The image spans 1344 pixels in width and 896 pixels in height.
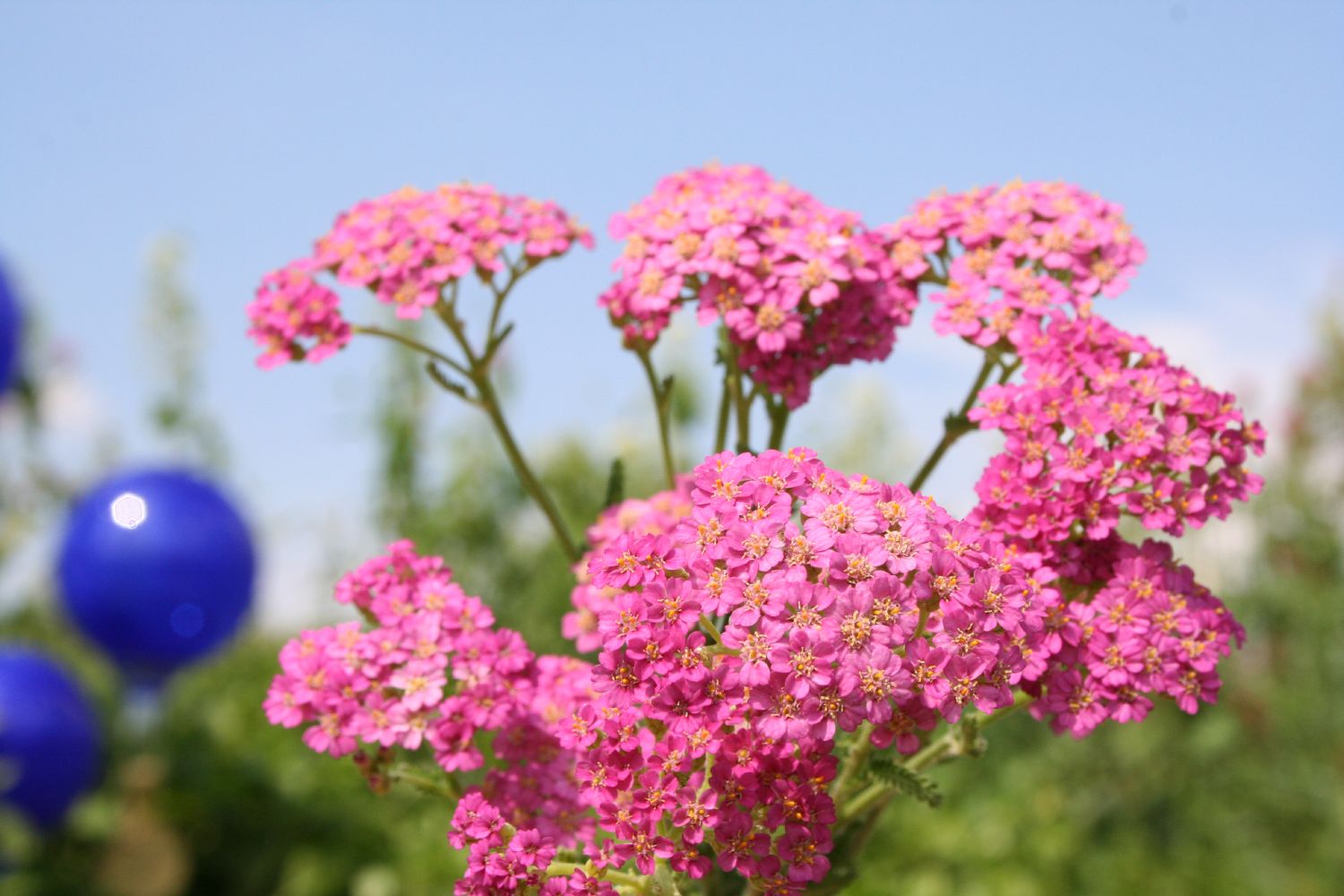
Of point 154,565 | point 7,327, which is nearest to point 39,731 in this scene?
point 154,565

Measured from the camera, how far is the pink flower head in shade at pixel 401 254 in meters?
2.23

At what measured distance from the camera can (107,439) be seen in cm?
760

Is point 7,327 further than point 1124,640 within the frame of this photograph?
Yes

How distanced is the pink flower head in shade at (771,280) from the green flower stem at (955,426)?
0.53 feet

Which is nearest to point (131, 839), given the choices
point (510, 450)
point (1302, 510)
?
point (510, 450)

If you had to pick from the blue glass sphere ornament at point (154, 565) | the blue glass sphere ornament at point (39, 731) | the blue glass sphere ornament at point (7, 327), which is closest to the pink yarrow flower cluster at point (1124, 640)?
the blue glass sphere ornament at point (154, 565)

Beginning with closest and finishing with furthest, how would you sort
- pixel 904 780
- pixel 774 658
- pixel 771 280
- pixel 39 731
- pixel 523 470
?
1. pixel 774 658
2. pixel 904 780
3. pixel 771 280
4. pixel 523 470
5. pixel 39 731

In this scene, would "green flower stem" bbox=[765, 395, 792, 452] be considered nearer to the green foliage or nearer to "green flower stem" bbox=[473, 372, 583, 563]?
"green flower stem" bbox=[473, 372, 583, 563]

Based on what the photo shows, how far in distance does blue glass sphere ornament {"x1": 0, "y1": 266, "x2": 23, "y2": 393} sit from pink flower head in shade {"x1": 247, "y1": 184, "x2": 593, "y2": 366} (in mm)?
3028

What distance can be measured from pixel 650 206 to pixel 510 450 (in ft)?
1.65

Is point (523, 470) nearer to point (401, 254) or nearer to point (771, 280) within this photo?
point (401, 254)

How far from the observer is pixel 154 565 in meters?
3.99

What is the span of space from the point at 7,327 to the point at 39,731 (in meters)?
1.61

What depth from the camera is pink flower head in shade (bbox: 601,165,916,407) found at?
2016mm
